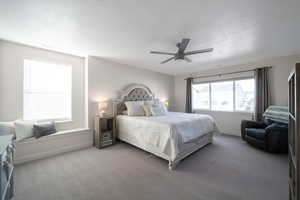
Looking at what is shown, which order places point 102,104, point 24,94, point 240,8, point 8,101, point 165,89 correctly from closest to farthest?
point 240,8, point 8,101, point 24,94, point 102,104, point 165,89

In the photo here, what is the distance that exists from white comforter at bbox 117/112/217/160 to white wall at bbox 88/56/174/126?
1.10 meters

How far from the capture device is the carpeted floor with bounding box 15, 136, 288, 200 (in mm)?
1739

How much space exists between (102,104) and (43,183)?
6.91 feet

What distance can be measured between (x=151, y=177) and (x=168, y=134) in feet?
2.56

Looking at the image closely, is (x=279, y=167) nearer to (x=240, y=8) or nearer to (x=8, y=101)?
(x=240, y=8)

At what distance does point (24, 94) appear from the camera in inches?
120

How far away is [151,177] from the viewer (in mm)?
2123

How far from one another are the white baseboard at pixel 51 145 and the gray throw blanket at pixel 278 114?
16.5ft

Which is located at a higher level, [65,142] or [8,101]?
[8,101]

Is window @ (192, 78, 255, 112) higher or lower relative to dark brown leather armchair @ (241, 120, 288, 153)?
higher

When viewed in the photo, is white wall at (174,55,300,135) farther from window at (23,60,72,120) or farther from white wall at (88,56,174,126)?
window at (23,60,72,120)

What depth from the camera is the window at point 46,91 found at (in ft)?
10.2

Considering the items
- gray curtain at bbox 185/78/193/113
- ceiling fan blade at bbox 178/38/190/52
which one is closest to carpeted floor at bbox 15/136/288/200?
ceiling fan blade at bbox 178/38/190/52

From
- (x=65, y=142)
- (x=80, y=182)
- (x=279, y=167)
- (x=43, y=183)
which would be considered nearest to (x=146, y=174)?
(x=80, y=182)
